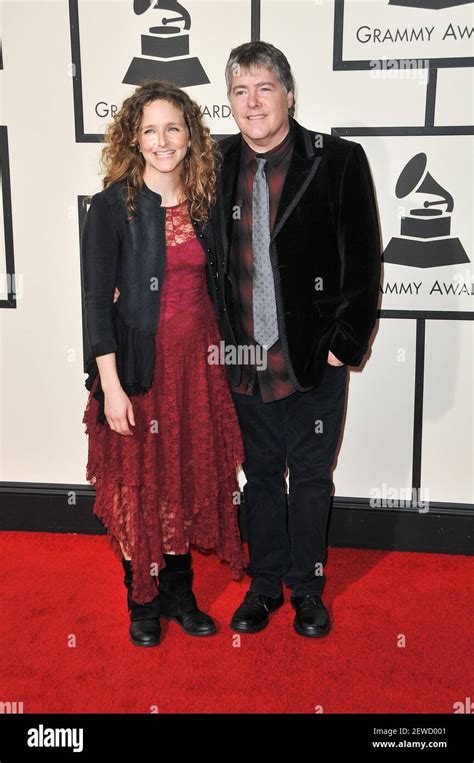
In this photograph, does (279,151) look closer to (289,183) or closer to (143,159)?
(289,183)


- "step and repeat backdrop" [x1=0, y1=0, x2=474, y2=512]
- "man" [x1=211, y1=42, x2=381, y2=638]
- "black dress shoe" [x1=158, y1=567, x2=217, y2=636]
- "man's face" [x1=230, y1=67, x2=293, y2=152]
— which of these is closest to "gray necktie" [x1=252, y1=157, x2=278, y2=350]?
"man" [x1=211, y1=42, x2=381, y2=638]

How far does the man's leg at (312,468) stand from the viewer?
8.31 feet

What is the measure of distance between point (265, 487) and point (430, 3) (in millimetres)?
1885

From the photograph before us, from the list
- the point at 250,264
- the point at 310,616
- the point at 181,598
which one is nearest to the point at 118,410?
the point at 250,264

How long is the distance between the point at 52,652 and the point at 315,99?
88.1 inches

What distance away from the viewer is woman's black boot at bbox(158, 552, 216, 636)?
257cm

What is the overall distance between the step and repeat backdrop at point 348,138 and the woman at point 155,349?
80cm

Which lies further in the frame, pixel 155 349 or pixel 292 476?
pixel 292 476

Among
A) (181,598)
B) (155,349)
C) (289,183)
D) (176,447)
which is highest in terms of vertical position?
(289,183)

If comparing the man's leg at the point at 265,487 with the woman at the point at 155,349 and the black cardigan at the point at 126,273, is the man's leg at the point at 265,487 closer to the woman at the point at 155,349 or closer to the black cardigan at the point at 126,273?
the woman at the point at 155,349

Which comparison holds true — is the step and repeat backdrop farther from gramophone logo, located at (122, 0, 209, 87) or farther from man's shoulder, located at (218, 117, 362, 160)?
man's shoulder, located at (218, 117, 362, 160)

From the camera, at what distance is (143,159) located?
230 centimetres

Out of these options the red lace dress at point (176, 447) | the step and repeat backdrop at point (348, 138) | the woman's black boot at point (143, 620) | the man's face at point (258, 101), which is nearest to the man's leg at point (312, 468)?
the red lace dress at point (176, 447)

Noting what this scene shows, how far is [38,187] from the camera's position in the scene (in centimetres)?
318
